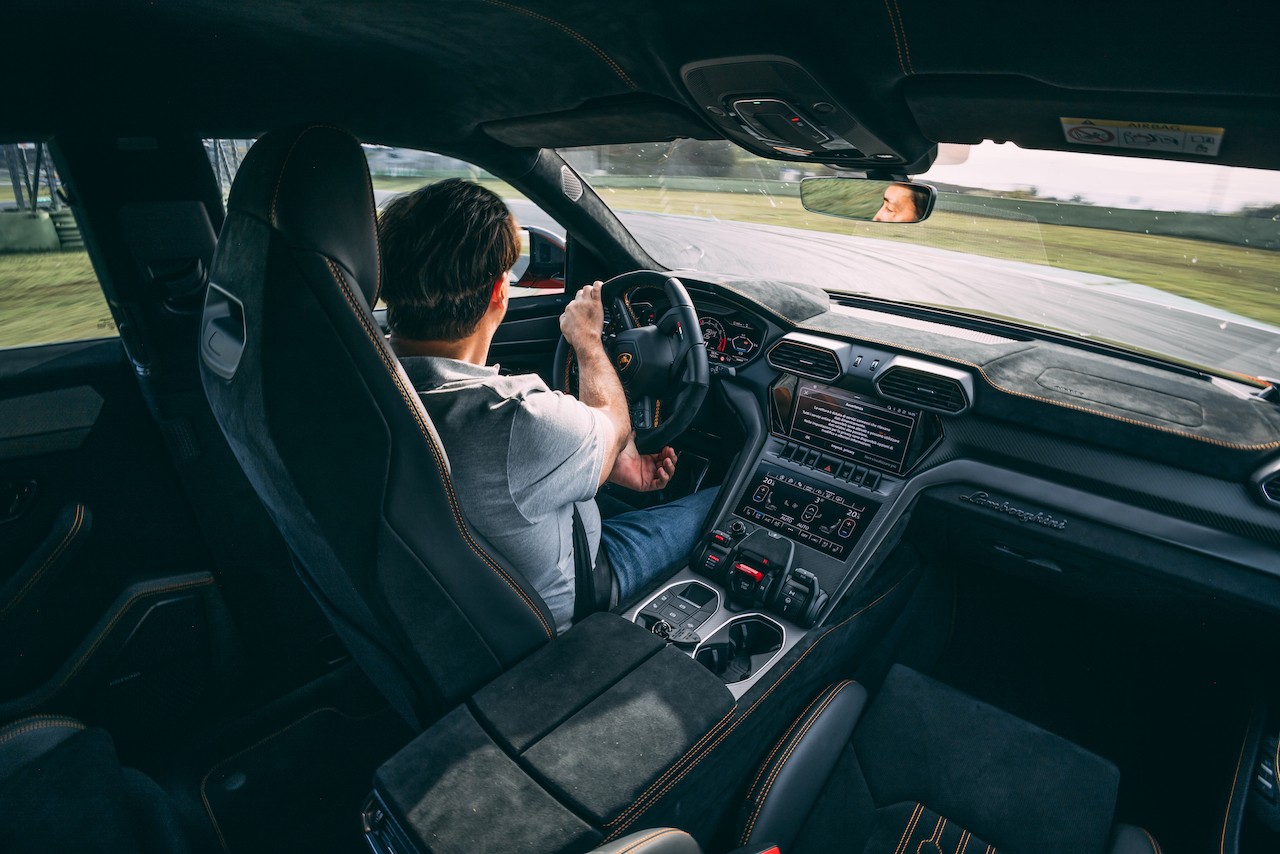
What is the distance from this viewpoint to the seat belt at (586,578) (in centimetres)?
194

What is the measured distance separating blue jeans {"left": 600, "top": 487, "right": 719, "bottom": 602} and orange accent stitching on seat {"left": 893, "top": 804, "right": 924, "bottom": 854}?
3.30ft

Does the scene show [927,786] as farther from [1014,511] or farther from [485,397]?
[485,397]

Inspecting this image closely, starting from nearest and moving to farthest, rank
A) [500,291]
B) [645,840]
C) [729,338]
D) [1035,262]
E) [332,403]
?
[645,840]
[332,403]
[500,291]
[729,338]
[1035,262]

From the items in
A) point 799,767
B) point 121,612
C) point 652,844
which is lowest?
point 121,612

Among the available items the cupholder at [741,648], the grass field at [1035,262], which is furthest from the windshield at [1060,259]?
the cupholder at [741,648]

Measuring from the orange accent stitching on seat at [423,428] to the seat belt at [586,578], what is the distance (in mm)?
A: 348

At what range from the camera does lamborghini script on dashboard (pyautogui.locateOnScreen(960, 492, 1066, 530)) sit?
220 cm

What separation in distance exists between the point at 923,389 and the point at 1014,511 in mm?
489

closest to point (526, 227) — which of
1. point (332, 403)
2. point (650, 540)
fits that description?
point (650, 540)

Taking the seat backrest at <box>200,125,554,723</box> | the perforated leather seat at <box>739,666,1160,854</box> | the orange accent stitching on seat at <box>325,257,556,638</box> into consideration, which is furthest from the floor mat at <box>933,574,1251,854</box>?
the seat backrest at <box>200,125,554,723</box>

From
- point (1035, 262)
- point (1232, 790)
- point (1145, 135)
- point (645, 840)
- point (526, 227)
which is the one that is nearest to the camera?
point (645, 840)

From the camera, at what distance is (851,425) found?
2598mm

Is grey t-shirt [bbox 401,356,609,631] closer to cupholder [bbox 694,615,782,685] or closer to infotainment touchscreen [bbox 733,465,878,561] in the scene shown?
cupholder [bbox 694,615,782,685]

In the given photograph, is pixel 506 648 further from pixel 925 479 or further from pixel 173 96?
pixel 173 96
